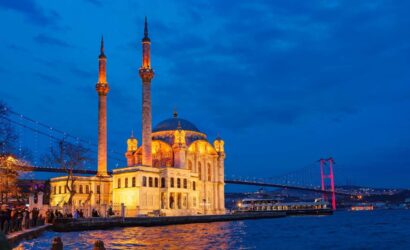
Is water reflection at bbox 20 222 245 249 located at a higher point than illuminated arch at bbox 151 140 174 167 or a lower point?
lower

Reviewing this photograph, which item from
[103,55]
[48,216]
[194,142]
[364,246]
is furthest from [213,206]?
[364,246]

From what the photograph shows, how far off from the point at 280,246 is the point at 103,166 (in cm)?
3451

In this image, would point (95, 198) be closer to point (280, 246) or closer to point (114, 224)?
point (114, 224)

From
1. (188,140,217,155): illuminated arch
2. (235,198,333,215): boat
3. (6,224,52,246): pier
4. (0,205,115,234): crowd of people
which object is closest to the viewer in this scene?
(6,224,52,246): pier

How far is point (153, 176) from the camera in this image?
52406mm

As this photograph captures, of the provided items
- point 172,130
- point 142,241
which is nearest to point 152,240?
point 142,241

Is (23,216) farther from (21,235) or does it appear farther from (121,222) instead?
(121,222)

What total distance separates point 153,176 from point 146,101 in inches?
321

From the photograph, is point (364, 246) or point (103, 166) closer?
point (364, 246)

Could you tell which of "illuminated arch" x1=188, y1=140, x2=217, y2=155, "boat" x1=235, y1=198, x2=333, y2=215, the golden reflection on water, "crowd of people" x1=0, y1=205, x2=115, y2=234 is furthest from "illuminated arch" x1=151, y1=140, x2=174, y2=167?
"boat" x1=235, y1=198, x2=333, y2=215

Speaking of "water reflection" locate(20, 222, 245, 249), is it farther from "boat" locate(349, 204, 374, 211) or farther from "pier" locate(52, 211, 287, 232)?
"boat" locate(349, 204, 374, 211)

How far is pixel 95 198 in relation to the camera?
55281 mm

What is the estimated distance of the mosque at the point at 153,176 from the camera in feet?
167

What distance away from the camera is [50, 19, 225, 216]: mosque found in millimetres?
51031
